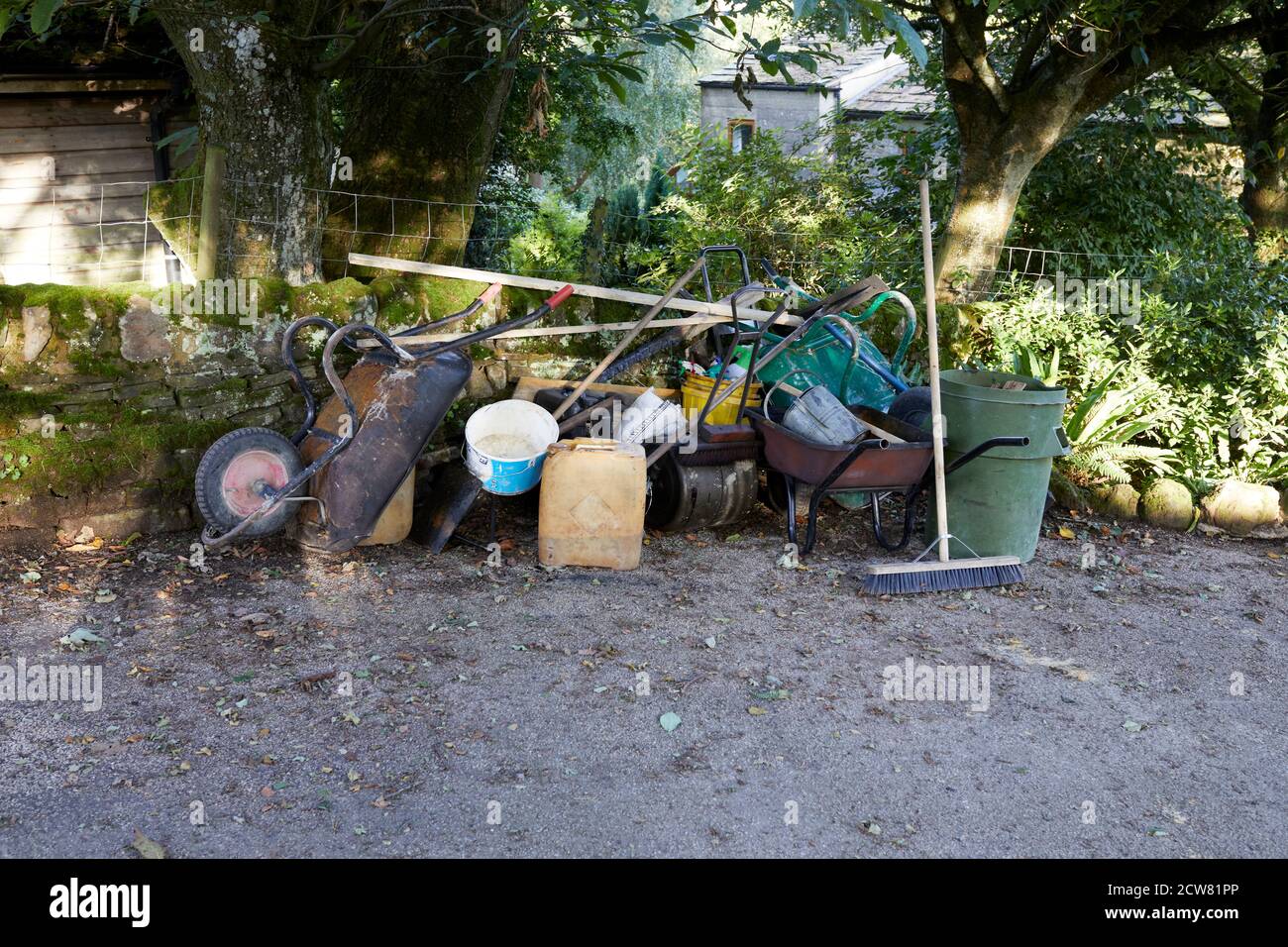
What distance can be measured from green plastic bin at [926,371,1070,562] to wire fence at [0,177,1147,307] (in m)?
2.33

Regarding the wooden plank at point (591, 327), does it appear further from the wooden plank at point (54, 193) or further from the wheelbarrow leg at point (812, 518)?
the wooden plank at point (54, 193)

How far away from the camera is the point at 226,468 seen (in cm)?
457

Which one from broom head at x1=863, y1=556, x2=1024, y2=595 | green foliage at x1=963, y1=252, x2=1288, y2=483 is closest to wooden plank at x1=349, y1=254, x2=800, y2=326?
broom head at x1=863, y1=556, x2=1024, y2=595

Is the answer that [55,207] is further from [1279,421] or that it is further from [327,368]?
[1279,421]

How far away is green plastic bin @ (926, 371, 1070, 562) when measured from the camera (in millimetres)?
4977

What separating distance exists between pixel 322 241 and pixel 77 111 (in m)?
3.69

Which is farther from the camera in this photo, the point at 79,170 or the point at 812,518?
the point at 79,170

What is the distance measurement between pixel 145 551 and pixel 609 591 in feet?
6.91

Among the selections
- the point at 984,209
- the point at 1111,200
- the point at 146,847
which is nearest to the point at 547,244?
the point at 984,209

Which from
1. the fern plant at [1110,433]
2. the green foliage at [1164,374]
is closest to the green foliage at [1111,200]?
the green foliage at [1164,374]

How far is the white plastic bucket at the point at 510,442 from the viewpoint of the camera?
487 centimetres

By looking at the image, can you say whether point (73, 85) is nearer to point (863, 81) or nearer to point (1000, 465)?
point (1000, 465)

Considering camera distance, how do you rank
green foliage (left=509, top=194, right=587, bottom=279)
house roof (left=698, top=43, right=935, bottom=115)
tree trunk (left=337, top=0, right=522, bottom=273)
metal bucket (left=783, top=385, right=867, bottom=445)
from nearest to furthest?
1. metal bucket (left=783, top=385, right=867, bottom=445)
2. tree trunk (left=337, top=0, right=522, bottom=273)
3. green foliage (left=509, top=194, right=587, bottom=279)
4. house roof (left=698, top=43, right=935, bottom=115)

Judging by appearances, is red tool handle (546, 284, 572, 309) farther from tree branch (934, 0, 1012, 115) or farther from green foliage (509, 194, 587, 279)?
green foliage (509, 194, 587, 279)
